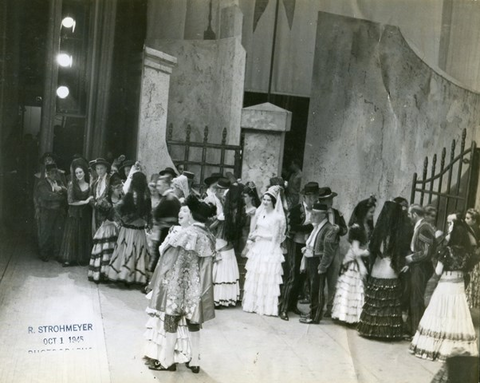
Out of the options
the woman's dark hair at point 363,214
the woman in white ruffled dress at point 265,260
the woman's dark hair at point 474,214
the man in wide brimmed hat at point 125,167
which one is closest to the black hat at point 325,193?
the woman's dark hair at point 363,214

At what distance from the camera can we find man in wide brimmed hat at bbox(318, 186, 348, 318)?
5383mm

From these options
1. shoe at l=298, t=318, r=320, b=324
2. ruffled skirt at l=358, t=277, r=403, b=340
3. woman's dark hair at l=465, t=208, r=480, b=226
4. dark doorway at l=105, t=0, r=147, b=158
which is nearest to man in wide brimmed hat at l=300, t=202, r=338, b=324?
shoe at l=298, t=318, r=320, b=324

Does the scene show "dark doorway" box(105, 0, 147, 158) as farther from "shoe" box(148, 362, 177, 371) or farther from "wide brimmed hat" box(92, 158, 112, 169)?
"shoe" box(148, 362, 177, 371)

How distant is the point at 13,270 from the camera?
4.65 meters

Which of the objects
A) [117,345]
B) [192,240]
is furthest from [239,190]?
[117,345]

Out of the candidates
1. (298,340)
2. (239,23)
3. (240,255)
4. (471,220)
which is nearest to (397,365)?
(298,340)

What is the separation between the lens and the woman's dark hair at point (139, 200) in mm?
4805

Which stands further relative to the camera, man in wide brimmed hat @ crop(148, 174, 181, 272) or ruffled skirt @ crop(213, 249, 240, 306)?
ruffled skirt @ crop(213, 249, 240, 306)

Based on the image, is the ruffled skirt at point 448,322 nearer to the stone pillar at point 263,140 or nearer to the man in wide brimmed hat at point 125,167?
the stone pillar at point 263,140

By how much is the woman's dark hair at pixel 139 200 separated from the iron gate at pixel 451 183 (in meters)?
2.08

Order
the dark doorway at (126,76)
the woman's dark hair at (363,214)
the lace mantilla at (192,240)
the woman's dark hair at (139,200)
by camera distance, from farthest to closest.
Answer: the woman's dark hair at (363,214) < the woman's dark hair at (139,200) < the dark doorway at (126,76) < the lace mantilla at (192,240)

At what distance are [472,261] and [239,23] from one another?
247 cm

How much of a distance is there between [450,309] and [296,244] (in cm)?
138
